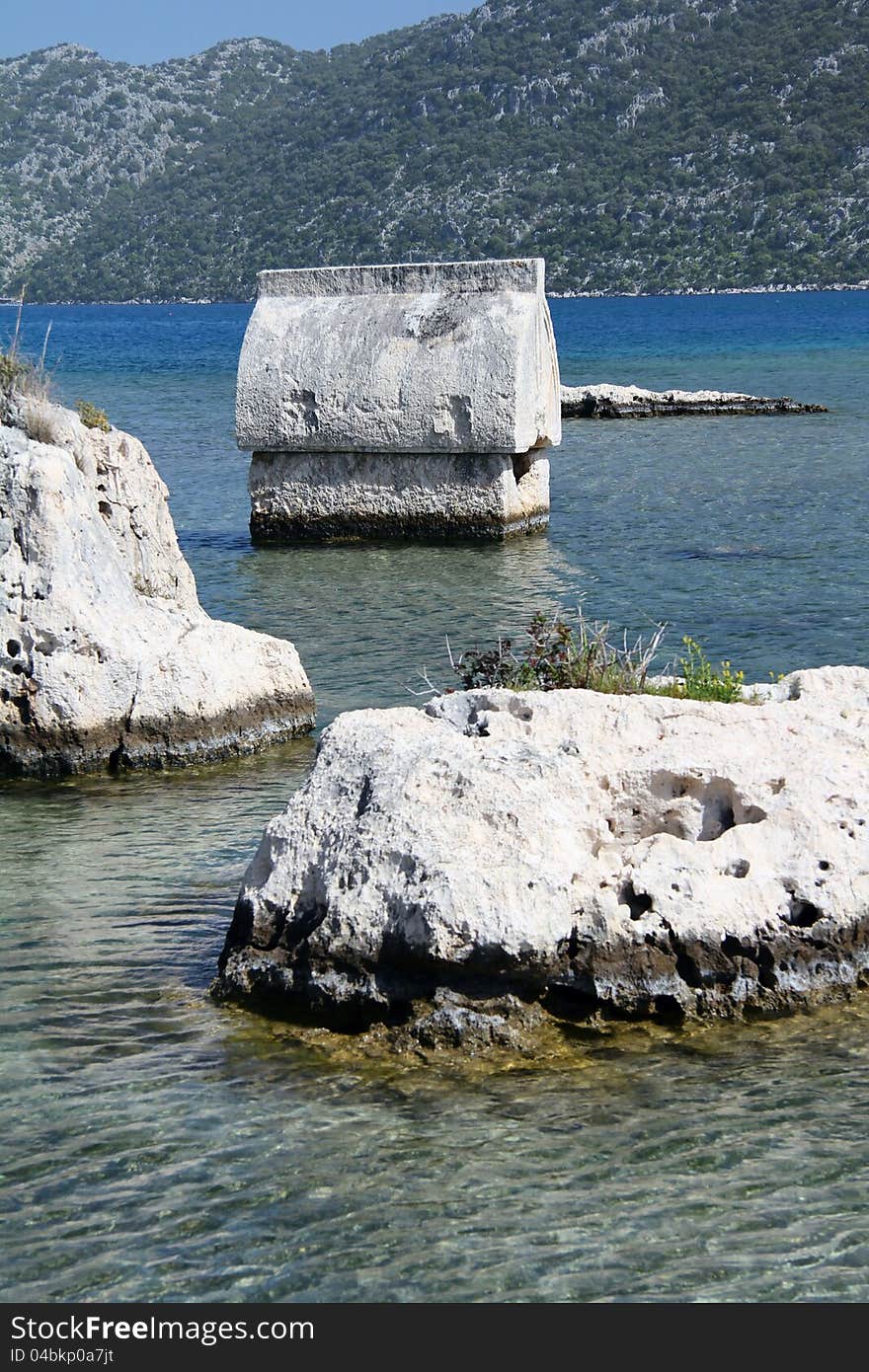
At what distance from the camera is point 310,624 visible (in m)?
14.2

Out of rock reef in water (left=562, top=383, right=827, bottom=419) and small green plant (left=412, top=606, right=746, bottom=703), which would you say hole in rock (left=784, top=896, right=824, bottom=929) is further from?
rock reef in water (left=562, top=383, right=827, bottom=419)

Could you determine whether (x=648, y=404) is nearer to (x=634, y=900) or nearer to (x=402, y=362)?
(x=402, y=362)

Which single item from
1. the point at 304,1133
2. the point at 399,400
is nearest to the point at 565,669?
the point at 304,1133

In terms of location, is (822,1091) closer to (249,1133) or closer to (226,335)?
(249,1133)

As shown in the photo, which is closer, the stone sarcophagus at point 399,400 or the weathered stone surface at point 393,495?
the stone sarcophagus at point 399,400

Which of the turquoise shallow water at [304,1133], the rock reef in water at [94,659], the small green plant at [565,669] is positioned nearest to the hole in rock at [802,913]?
the turquoise shallow water at [304,1133]

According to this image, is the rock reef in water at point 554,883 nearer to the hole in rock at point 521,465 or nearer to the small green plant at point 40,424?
the small green plant at point 40,424

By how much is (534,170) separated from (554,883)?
112 m

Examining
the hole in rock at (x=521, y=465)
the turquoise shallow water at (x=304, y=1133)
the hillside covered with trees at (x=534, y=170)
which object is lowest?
the turquoise shallow water at (x=304, y=1133)

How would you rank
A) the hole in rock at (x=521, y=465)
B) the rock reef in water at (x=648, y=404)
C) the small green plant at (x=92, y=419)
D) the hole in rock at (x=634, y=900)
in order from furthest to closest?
the rock reef in water at (x=648, y=404) → the hole in rock at (x=521, y=465) → the small green plant at (x=92, y=419) → the hole in rock at (x=634, y=900)

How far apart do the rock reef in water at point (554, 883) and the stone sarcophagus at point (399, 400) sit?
10.6 metres

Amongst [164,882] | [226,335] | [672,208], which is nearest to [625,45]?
[672,208]

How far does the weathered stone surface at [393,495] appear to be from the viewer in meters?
Result: 17.9

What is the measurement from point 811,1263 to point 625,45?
4617 inches
